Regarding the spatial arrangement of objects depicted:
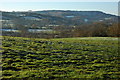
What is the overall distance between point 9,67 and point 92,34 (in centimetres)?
5588

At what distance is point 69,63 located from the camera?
1495cm

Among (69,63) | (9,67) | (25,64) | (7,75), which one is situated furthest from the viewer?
(69,63)

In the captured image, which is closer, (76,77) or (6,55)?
(76,77)

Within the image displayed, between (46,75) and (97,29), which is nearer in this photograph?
(46,75)

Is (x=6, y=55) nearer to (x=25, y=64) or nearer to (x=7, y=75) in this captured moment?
(x=25, y=64)

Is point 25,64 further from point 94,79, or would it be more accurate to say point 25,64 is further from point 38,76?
point 94,79

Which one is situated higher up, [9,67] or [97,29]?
[97,29]

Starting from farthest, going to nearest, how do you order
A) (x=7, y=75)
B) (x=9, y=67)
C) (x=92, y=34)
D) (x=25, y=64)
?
(x=92, y=34) → (x=25, y=64) → (x=9, y=67) → (x=7, y=75)

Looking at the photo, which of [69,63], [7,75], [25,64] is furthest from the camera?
[69,63]

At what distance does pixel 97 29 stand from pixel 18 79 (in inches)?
2363

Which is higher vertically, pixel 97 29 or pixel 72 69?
pixel 97 29

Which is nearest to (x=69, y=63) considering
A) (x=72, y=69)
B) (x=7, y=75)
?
(x=72, y=69)

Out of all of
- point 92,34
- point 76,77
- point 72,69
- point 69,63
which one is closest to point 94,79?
point 76,77

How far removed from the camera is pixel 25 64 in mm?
13688
